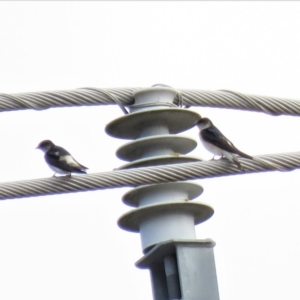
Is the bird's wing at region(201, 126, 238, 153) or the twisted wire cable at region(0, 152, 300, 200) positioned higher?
the bird's wing at region(201, 126, 238, 153)

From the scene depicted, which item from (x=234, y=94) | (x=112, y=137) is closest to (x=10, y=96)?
(x=112, y=137)

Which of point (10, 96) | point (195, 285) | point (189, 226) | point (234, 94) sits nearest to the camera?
point (195, 285)

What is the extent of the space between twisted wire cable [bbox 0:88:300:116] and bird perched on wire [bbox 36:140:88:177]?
0.54 metres

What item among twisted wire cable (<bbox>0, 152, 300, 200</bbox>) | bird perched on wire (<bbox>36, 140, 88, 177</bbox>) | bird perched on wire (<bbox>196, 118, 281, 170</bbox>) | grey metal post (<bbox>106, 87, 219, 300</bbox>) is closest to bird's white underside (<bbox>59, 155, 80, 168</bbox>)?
bird perched on wire (<bbox>36, 140, 88, 177</bbox>)

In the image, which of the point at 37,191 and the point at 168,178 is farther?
the point at 37,191

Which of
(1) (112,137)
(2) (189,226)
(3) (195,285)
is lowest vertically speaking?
(3) (195,285)

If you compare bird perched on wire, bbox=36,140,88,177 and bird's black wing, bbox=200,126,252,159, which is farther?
bird's black wing, bbox=200,126,252,159

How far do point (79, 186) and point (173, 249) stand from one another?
1162mm

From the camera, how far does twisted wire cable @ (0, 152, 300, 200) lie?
470cm

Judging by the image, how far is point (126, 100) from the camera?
5598mm

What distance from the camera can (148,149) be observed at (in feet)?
15.9

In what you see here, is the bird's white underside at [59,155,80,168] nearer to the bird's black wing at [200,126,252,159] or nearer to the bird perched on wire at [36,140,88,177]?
the bird perched on wire at [36,140,88,177]

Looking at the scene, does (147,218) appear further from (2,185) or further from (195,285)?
(2,185)

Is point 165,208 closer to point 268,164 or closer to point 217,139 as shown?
point 268,164
